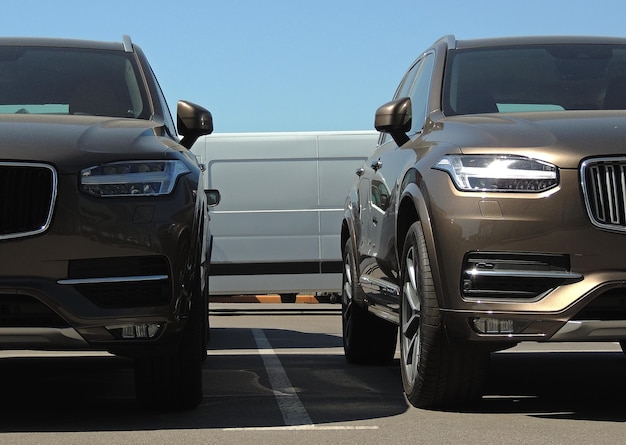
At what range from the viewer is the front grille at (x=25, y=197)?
535cm

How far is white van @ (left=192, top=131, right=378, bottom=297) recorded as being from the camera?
16812 millimetres

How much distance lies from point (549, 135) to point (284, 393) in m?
2.14

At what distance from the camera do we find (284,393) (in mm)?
6918

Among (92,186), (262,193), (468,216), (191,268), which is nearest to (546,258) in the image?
(468,216)

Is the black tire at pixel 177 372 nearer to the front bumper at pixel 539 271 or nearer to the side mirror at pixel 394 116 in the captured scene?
the front bumper at pixel 539 271

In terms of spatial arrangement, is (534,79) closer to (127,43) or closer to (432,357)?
(432,357)

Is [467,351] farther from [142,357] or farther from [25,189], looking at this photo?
[25,189]

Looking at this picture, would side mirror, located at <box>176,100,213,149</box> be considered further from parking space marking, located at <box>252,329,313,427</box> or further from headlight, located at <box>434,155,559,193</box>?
headlight, located at <box>434,155,559,193</box>

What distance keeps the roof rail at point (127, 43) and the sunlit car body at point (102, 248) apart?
1891 mm

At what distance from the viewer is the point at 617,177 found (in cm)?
552

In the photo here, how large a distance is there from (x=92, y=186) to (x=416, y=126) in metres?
2.48

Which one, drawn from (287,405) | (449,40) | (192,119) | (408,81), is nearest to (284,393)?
(287,405)

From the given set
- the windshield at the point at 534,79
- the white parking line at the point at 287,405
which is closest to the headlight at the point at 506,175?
the white parking line at the point at 287,405

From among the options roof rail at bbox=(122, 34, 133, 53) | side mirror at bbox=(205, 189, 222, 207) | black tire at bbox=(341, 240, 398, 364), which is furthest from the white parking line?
side mirror at bbox=(205, 189, 222, 207)
